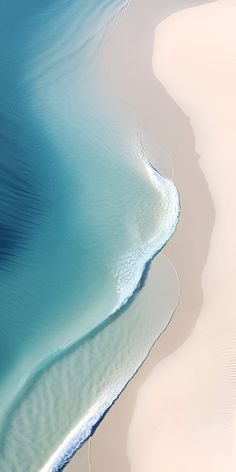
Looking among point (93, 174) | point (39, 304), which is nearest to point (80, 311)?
point (39, 304)

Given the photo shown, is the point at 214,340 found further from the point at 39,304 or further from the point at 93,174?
the point at 93,174

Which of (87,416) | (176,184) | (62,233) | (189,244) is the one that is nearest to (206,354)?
(87,416)

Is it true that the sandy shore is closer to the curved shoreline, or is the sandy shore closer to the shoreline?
the shoreline

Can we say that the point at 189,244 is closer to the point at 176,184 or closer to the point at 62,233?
the point at 176,184

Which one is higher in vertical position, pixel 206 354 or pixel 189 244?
pixel 189 244

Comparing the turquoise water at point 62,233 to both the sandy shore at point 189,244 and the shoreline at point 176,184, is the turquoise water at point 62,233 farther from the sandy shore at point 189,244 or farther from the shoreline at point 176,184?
the sandy shore at point 189,244

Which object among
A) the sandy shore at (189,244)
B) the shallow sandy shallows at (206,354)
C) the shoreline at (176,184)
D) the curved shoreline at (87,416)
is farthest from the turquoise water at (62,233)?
the shallow sandy shallows at (206,354)
